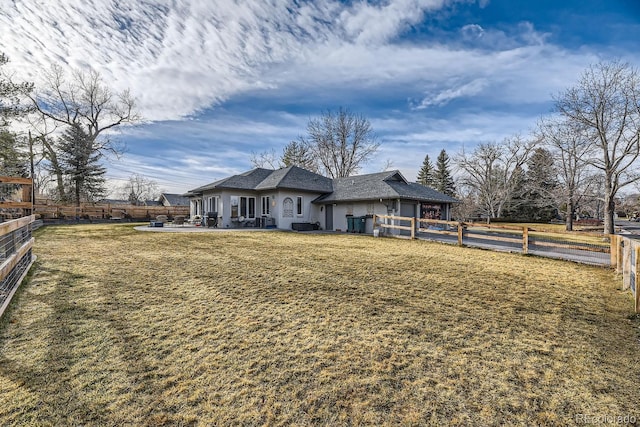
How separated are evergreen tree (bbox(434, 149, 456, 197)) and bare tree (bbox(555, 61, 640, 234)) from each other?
965 inches

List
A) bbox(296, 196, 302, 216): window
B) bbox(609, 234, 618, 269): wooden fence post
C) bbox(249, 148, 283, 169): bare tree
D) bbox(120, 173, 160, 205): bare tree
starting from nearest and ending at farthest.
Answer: bbox(609, 234, 618, 269): wooden fence post < bbox(296, 196, 302, 216): window < bbox(249, 148, 283, 169): bare tree < bbox(120, 173, 160, 205): bare tree

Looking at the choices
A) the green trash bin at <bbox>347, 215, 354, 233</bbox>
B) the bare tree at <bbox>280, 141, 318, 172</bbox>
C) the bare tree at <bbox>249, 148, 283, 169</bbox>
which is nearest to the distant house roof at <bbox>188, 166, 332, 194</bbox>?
the green trash bin at <bbox>347, 215, 354, 233</bbox>

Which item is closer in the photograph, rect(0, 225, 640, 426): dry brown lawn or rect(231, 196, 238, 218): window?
rect(0, 225, 640, 426): dry brown lawn

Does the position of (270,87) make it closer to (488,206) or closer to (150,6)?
(150,6)

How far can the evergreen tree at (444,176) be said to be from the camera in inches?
1727

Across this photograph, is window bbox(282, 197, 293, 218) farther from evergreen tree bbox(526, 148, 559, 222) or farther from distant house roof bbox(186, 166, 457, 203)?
evergreen tree bbox(526, 148, 559, 222)

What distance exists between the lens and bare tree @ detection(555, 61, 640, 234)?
16922 mm

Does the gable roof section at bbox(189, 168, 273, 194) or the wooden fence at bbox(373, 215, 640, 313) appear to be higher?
the gable roof section at bbox(189, 168, 273, 194)

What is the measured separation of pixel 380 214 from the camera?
16.8 meters

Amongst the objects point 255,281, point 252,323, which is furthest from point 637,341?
point 255,281

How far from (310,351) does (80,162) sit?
3434 centimetres

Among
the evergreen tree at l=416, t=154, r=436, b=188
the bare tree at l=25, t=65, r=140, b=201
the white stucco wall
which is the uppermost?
the bare tree at l=25, t=65, r=140, b=201

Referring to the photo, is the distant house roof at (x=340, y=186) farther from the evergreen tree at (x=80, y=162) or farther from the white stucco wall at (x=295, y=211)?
the evergreen tree at (x=80, y=162)

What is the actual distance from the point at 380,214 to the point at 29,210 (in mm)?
14447
